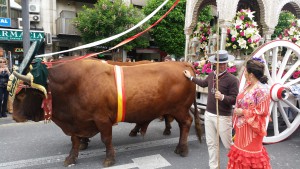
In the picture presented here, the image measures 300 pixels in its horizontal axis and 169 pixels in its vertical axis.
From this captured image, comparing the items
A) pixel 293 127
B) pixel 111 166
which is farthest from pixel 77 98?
pixel 293 127

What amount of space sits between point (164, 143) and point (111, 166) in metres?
1.24

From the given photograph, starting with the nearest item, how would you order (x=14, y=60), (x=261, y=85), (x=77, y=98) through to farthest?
(x=261, y=85) < (x=77, y=98) < (x=14, y=60)

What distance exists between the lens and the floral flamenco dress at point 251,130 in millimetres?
2289

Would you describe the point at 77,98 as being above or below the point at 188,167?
above

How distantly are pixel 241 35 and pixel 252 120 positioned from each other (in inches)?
111

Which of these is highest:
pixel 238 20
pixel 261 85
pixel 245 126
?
pixel 238 20

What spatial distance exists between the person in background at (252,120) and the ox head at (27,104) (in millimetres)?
2459

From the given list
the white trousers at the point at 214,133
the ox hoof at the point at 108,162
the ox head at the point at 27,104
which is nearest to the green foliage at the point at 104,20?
the ox head at the point at 27,104

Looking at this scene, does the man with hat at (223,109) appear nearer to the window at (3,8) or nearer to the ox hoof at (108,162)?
the ox hoof at (108,162)

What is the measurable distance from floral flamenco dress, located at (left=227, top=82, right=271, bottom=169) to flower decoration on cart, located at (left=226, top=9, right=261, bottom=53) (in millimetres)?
2497

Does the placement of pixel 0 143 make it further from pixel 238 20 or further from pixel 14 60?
pixel 14 60

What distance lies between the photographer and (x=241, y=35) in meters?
4.71

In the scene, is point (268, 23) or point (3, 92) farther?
point (3, 92)

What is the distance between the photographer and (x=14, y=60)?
13766 mm
